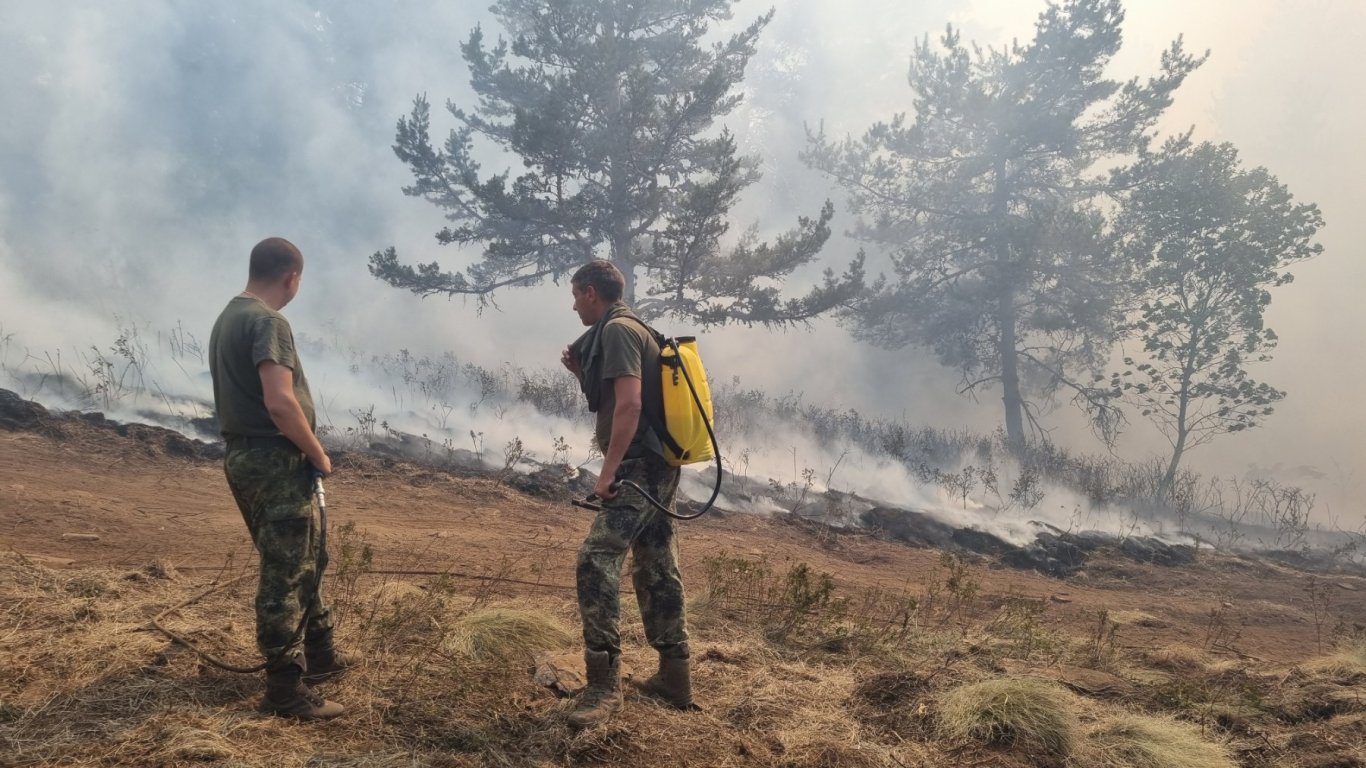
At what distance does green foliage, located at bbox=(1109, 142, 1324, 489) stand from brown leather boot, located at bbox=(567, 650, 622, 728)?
55.4 feet

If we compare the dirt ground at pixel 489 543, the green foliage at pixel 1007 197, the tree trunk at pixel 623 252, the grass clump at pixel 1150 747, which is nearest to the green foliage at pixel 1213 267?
the green foliage at pixel 1007 197

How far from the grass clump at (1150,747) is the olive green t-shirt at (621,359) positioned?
2593mm

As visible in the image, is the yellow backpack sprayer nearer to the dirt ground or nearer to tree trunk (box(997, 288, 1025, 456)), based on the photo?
the dirt ground

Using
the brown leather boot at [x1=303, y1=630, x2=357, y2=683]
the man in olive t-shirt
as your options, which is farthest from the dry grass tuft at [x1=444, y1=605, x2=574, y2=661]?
the man in olive t-shirt

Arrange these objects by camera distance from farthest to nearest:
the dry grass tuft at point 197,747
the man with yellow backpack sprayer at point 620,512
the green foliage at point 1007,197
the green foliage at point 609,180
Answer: the green foliage at point 1007,197 < the green foliage at point 609,180 < the man with yellow backpack sprayer at point 620,512 < the dry grass tuft at point 197,747

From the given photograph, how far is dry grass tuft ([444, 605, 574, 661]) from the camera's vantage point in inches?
157

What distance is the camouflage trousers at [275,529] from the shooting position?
300cm

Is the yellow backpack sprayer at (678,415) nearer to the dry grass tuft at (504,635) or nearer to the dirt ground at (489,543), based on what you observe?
the dry grass tuft at (504,635)

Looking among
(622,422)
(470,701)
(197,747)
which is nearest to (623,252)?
(622,422)

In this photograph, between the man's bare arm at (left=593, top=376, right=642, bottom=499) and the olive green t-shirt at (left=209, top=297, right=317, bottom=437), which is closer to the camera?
the olive green t-shirt at (left=209, top=297, right=317, bottom=437)

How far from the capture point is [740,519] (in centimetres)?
1051

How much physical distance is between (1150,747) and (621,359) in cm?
302

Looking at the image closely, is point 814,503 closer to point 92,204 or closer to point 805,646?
point 805,646

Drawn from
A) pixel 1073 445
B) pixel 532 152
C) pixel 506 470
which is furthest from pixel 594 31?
pixel 1073 445
